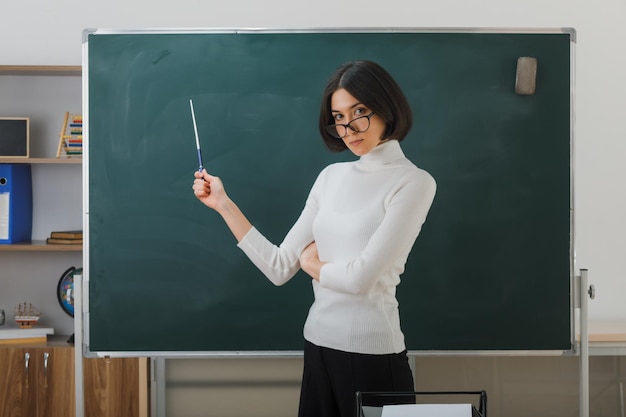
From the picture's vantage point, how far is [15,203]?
3.78 m

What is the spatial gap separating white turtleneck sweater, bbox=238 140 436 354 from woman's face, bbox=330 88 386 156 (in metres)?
0.03

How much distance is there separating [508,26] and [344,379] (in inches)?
85.8

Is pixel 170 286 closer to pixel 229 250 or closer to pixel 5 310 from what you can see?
pixel 229 250

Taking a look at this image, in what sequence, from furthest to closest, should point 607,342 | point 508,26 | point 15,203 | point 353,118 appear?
1. point 508,26
2. point 15,203
3. point 607,342
4. point 353,118

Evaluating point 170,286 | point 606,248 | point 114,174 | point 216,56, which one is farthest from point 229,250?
point 606,248

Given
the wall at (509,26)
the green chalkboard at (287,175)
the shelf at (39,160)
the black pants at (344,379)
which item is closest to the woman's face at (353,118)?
the green chalkboard at (287,175)

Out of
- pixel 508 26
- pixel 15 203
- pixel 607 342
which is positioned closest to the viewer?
pixel 607 342

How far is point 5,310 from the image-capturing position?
13.0ft

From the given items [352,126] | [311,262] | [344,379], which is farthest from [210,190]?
[344,379]

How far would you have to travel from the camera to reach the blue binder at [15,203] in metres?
3.74

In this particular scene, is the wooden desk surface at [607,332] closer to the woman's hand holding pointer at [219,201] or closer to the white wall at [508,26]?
the white wall at [508,26]

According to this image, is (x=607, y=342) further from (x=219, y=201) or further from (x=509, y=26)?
(x=219, y=201)

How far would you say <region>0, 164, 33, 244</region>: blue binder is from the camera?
12.3ft

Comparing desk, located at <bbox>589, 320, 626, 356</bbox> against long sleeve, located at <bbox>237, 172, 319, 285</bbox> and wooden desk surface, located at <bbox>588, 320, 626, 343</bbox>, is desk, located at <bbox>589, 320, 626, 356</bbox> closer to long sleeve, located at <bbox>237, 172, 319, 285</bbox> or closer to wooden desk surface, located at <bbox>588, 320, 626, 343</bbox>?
wooden desk surface, located at <bbox>588, 320, 626, 343</bbox>
